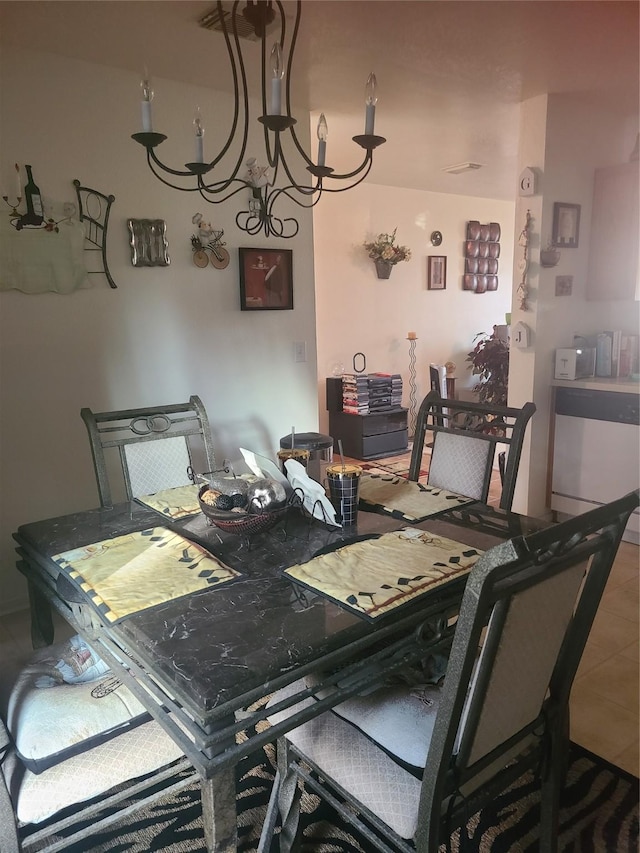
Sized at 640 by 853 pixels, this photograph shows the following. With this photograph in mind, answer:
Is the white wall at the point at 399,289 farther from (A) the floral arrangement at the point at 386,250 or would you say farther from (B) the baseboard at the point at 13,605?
(B) the baseboard at the point at 13,605

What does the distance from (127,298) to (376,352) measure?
11.2 feet

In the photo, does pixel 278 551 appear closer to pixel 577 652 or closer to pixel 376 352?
pixel 577 652

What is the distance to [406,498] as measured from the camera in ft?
6.36

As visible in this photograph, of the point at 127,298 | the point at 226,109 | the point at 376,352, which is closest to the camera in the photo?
the point at 127,298

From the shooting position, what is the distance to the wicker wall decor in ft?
21.0

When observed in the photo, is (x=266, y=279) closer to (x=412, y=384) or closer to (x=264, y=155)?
(x=264, y=155)

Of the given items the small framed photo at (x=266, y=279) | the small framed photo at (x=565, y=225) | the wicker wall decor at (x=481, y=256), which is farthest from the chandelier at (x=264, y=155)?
the wicker wall decor at (x=481, y=256)

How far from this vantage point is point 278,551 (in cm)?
156

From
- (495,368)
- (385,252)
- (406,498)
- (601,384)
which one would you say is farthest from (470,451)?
(385,252)

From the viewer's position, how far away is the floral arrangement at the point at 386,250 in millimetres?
5551

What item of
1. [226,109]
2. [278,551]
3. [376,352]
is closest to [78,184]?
[226,109]

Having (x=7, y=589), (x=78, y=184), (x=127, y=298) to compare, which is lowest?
(x=7, y=589)

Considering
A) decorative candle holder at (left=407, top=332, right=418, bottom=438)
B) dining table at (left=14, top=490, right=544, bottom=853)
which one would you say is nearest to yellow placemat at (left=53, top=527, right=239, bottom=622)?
dining table at (left=14, top=490, right=544, bottom=853)

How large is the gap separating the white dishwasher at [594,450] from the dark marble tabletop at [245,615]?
6.20 feet
